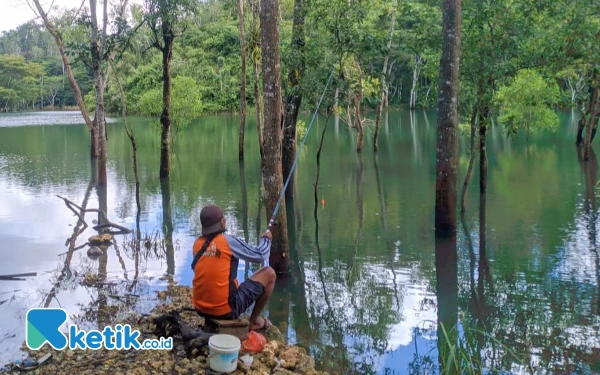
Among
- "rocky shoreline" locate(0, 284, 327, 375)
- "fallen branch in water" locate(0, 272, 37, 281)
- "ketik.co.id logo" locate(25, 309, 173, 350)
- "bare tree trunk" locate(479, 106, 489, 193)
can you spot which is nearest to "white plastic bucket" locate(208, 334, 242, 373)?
"rocky shoreline" locate(0, 284, 327, 375)

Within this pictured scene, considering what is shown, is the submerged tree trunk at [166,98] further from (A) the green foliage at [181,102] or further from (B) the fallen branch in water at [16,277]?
(B) the fallen branch in water at [16,277]

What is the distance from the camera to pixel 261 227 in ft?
44.3

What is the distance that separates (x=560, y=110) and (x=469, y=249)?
52.2m

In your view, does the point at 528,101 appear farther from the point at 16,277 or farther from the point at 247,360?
the point at 247,360

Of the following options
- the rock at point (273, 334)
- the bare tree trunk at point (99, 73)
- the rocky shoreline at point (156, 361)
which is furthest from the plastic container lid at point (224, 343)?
the bare tree trunk at point (99, 73)

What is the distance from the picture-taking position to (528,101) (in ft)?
83.1

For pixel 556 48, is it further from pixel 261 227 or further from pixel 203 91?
pixel 203 91

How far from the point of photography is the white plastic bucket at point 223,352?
4977 millimetres

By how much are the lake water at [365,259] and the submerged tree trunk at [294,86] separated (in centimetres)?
161

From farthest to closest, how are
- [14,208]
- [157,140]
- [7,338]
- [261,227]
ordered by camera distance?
1. [157,140]
2. [14,208]
3. [261,227]
4. [7,338]

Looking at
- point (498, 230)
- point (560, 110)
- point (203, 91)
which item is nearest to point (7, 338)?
point (498, 230)

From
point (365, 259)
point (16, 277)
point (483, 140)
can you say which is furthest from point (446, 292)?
point (483, 140)

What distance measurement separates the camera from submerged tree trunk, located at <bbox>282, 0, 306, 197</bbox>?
13.9 meters

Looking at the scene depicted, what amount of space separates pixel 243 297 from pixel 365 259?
5.35 m
